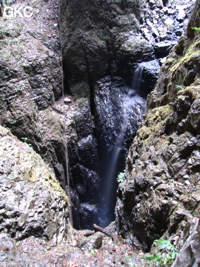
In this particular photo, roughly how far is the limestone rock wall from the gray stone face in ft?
5.52

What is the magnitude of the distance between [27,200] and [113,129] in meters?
7.48

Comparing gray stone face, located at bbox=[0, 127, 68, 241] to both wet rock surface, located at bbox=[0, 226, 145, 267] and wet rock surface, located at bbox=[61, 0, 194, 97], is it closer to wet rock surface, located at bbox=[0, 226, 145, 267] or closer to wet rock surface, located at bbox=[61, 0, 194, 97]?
wet rock surface, located at bbox=[0, 226, 145, 267]

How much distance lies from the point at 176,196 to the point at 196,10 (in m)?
5.06

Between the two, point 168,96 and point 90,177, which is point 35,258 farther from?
point 90,177

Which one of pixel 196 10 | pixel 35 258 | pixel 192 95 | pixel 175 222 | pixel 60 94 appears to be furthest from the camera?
pixel 60 94

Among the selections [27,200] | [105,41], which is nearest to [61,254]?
[27,200]

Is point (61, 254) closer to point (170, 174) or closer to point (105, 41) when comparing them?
point (170, 174)

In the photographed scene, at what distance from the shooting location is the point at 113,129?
11016 mm

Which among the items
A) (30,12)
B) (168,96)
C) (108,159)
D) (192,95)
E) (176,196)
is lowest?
(108,159)

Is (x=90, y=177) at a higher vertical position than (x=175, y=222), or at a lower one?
lower

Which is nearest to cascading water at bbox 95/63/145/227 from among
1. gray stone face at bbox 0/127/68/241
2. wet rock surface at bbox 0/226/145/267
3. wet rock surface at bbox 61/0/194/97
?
wet rock surface at bbox 61/0/194/97

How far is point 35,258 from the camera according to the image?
3.06 meters

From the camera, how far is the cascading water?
425 inches

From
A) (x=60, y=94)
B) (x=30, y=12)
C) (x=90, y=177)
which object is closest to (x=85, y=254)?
(x=90, y=177)
